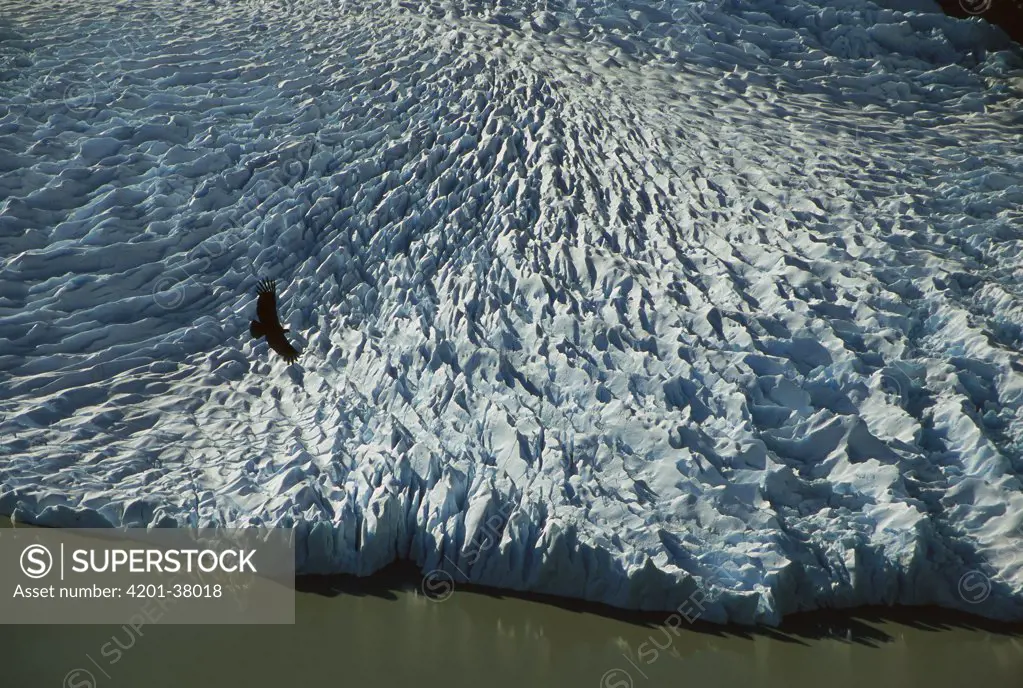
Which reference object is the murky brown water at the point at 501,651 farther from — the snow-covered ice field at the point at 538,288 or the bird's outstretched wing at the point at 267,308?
the bird's outstretched wing at the point at 267,308

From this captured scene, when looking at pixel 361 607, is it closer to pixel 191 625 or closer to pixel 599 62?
pixel 191 625

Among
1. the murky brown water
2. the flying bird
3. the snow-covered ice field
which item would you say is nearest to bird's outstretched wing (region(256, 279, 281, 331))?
the flying bird

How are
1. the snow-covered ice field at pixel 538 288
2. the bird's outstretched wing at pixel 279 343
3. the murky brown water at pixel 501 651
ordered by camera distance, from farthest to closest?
the bird's outstretched wing at pixel 279 343 < the snow-covered ice field at pixel 538 288 < the murky brown water at pixel 501 651

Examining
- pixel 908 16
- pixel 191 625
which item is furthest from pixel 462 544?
pixel 908 16

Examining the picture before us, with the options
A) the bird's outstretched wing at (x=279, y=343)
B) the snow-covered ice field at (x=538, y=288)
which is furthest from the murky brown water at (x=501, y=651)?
the bird's outstretched wing at (x=279, y=343)

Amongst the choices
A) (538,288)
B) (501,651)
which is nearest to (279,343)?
(538,288)

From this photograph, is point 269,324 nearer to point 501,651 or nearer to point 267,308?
point 267,308
